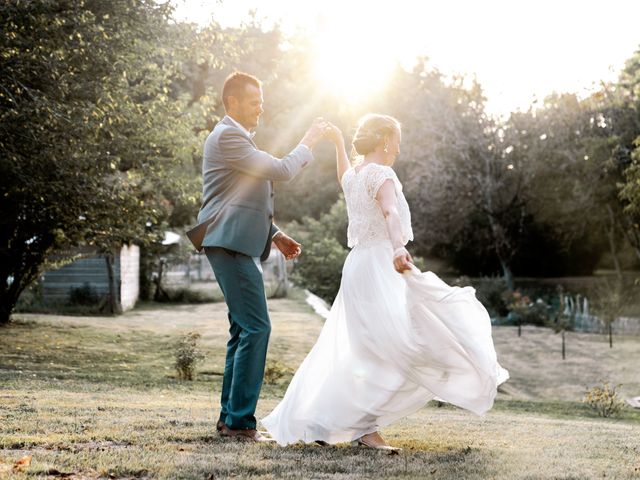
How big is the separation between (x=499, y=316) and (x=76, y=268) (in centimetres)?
1415

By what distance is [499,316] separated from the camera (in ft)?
104

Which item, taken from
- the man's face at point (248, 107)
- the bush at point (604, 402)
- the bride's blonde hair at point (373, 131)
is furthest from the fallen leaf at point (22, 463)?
the bush at point (604, 402)

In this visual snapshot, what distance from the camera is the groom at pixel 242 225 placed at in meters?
5.70

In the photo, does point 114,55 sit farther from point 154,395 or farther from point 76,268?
point 76,268

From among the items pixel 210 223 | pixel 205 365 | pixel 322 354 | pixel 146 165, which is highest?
pixel 146 165

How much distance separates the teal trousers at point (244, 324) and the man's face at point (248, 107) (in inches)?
33.7

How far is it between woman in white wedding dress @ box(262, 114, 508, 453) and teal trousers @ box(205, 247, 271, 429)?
0.20 meters

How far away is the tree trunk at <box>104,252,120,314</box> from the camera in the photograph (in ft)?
85.8

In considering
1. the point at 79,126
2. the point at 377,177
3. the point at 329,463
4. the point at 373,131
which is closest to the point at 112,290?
the point at 79,126

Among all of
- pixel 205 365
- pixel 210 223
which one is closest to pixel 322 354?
pixel 210 223

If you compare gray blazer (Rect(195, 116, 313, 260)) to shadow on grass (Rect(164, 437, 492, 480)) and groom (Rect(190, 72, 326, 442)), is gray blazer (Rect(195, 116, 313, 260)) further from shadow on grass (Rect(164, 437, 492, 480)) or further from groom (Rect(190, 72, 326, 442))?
shadow on grass (Rect(164, 437, 492, 480))

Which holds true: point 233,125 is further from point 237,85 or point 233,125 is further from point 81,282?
point 81,282

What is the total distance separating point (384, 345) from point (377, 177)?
1.04m

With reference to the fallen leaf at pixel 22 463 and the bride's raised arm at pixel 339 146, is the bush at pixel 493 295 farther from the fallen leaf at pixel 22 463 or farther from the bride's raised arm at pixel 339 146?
the fallen leaf at pixel 22 463
